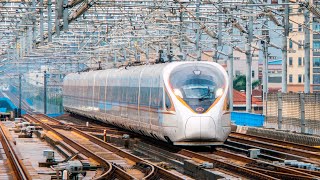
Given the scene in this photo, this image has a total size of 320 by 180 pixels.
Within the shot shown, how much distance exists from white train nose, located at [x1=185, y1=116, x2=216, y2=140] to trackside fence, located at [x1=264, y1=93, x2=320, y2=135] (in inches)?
334

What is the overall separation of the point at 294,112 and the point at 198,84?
35.2 feet

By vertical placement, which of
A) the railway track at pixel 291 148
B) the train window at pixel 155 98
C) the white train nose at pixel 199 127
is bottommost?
the railway track at pixel 291 148

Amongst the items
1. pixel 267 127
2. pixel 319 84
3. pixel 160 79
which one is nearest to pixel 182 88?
pixel 160 79

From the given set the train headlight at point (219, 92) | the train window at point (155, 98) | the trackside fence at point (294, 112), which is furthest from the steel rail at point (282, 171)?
the trackside fence at point (294, 112)

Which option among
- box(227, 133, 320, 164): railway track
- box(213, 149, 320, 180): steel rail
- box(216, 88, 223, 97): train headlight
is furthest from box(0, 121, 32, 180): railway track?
box(227, 133, 320, 164): railway track

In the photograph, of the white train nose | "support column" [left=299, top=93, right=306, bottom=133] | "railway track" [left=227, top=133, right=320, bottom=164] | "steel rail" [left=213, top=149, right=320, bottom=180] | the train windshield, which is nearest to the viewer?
"steel rail" [left=213, top=149, right=320, bottom=180]

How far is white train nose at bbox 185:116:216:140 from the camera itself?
90.2 feet

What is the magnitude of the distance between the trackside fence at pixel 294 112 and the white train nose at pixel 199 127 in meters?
8.47

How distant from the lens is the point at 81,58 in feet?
262

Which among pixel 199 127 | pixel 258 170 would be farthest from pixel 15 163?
pixel 258 170

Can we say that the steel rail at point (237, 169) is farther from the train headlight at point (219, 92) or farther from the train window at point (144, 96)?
the train window at point (144, 96)

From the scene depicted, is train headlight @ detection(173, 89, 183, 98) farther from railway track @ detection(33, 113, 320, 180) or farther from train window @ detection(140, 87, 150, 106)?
train window @ detection(140, 87, 150, 106)

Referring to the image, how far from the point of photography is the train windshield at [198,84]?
27.8 m

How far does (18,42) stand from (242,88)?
6767 cm
